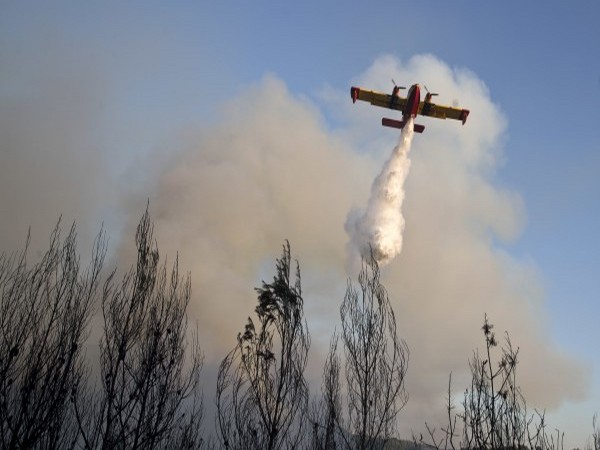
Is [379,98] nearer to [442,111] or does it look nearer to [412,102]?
[412,102]

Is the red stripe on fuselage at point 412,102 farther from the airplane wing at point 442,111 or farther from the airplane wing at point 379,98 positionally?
the airplane wing at point 442,111

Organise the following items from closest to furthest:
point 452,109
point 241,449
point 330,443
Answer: point 241,449, point 330,443, point 452,109

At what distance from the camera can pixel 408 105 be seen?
3306cm

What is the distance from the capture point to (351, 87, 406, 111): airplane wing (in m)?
33.2

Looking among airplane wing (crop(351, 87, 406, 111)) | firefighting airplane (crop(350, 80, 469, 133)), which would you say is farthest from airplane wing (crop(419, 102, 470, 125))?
airplane wing (crop(351, 87, 406, 111))

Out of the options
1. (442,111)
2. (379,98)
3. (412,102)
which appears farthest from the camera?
(442,111)

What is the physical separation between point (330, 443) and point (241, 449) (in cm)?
258

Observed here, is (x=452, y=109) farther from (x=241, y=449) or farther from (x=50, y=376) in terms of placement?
(x=50, y=376)

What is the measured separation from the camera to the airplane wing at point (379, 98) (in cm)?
3322

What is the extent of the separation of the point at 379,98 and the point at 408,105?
6.97 feet

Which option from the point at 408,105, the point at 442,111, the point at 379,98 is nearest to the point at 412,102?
the point at 408,105

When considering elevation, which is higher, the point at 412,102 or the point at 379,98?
the point at 379,98

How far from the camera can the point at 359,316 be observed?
1257 centimetres

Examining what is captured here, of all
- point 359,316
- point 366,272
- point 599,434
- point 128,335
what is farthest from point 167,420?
point 599,434
